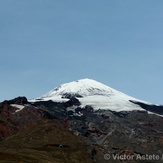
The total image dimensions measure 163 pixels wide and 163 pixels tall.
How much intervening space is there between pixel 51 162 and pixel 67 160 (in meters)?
24.9

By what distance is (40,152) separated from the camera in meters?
194

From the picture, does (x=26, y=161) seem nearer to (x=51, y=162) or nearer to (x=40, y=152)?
(x=51, y=162)

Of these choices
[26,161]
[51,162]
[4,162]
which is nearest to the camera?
[4,162]

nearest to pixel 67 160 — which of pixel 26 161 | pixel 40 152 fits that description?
pixel 40 152

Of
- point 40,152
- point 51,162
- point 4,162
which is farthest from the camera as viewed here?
point 40,152

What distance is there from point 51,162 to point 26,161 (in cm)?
1582

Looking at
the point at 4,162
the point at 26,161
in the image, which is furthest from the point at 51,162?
the point at 4,162

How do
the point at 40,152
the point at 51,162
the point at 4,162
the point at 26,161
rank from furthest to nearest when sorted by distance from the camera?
the point at 40,152 → the point at 51,162 → the point at 26,161 → the point at 4,162

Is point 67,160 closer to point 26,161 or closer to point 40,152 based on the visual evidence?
point 40,152

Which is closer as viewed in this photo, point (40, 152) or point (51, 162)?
point (51, 162)

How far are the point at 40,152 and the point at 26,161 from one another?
3351 centimetres

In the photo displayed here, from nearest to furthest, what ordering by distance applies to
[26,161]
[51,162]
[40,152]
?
[26,161]
[51,162]
[40,152]

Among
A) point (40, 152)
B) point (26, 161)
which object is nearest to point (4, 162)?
point (26, 161)

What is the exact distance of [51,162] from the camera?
174 m
